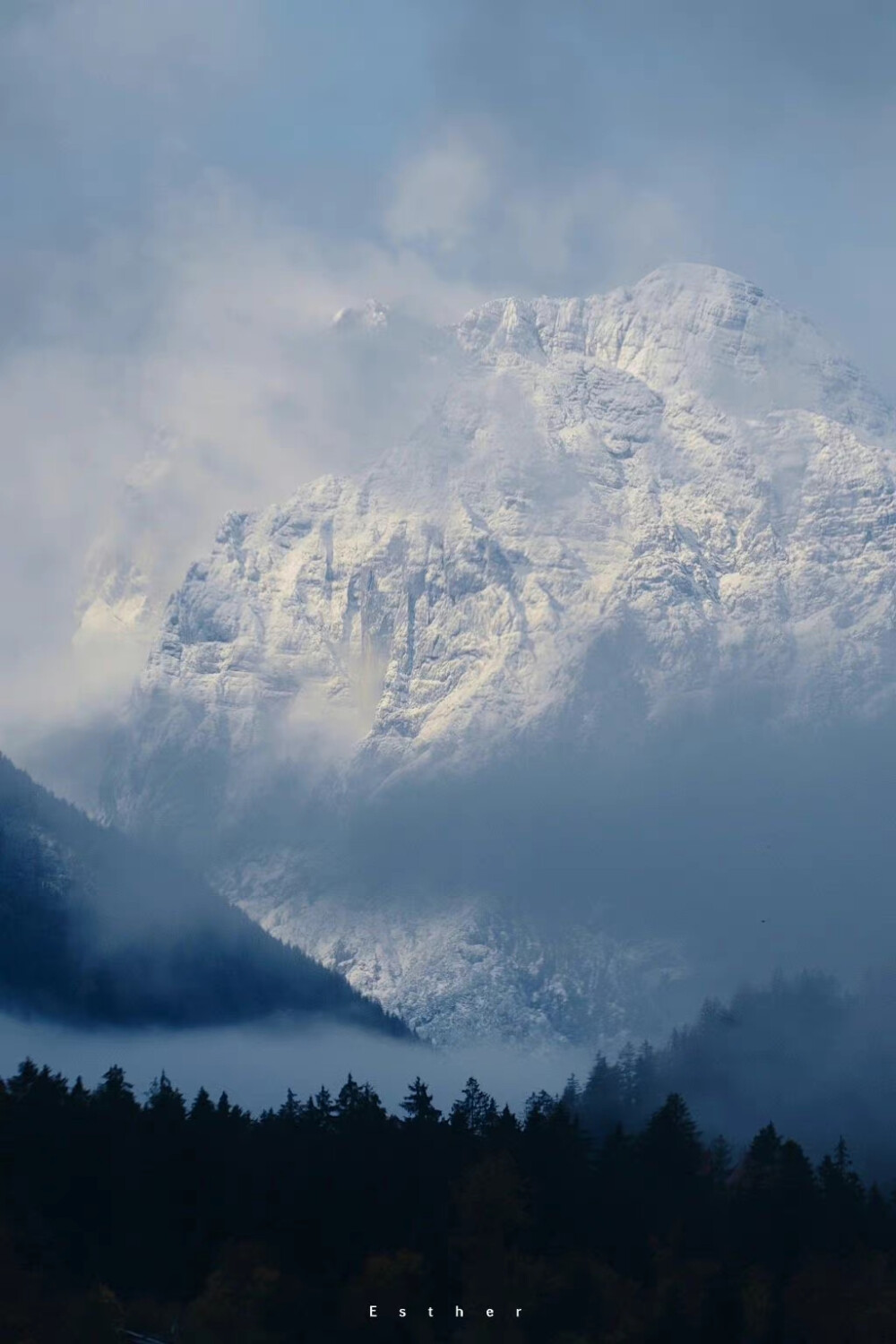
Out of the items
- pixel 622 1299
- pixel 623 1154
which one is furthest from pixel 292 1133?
pixel 622 1299

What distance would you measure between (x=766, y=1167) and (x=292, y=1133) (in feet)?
97.7

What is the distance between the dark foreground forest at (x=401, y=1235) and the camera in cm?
14512

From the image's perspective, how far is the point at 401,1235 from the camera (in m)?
156

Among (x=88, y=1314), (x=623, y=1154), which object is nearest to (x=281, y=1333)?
(x=88, y=1314)

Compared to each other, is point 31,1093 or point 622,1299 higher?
point 31,1093

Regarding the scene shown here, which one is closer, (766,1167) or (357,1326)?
(357,1326)

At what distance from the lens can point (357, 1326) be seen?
145000mm

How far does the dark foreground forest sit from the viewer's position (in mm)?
145125

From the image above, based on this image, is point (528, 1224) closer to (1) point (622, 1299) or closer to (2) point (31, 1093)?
(1) point (622, 1299)

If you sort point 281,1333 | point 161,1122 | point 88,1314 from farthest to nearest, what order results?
point 161,1122 < point 281,1333 < point 88,1314

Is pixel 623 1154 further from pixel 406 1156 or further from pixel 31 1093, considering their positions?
pixel 31 1093

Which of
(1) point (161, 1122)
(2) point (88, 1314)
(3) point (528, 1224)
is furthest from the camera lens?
(1) point (161, 1122)

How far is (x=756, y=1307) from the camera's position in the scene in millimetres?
149625

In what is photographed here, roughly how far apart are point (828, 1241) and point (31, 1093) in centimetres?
4884
